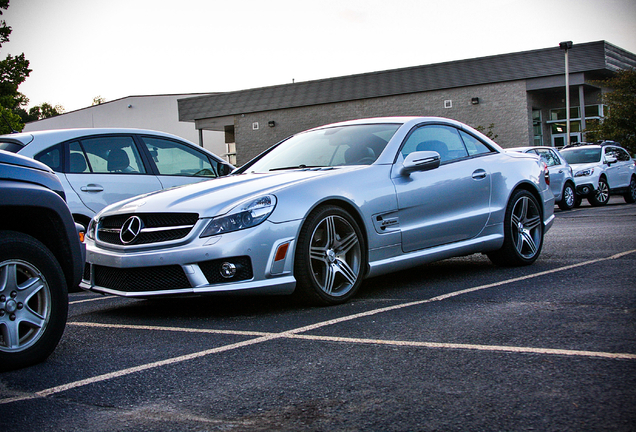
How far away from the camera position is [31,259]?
402cm

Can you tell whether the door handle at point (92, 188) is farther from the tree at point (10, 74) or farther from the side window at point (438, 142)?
the tree at point (10, 74)

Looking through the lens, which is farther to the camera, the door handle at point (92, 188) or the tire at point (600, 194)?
the tire at point (600, 194)

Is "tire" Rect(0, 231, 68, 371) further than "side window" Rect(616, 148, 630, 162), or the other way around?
"side window" Rect(616, 148, 630, 162)

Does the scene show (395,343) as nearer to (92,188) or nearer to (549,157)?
(92,188)

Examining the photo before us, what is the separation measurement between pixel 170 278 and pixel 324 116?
3561 cm

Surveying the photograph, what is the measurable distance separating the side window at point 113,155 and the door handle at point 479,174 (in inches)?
145

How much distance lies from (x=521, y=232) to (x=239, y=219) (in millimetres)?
3431

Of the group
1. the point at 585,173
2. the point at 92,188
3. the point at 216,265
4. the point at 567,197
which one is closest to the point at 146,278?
the point at 216,265

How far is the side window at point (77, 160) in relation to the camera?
752 centimetres

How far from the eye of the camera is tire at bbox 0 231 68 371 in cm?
389

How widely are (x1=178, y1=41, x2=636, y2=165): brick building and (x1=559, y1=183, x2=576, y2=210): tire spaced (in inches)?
572

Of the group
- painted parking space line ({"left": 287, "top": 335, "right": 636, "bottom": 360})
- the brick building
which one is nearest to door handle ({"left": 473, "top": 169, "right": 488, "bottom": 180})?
painted parking space line ({"left": 287, "top": 335, "right": 636, "bottom": 360})

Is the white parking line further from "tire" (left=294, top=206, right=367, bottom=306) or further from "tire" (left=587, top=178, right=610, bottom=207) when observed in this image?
"tire" (left=587, top=178, right=610, bottom=207)

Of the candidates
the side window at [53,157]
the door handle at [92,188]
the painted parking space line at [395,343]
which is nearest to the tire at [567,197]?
the door handle at [92,188]
